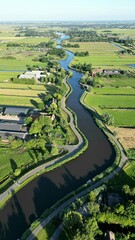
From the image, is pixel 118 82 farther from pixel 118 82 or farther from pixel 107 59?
pixel 107 59

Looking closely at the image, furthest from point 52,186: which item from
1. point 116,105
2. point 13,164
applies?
point 116,105

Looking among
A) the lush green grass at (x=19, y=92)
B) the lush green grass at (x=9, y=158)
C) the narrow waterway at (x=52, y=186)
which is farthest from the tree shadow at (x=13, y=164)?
the lush green grass at (x=19, y=92)

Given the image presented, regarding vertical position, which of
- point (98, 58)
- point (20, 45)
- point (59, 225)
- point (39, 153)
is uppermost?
point (20, 45)

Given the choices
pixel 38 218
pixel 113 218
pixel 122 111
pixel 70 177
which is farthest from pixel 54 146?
pixel 122 111

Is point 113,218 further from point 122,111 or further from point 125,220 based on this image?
point 122,111

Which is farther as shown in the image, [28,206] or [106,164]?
[106,164]

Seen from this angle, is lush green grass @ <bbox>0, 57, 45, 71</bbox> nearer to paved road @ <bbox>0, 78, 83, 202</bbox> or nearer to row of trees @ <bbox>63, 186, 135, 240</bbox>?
paved road @ <bbox>0, 78, 83, 202</bbox>

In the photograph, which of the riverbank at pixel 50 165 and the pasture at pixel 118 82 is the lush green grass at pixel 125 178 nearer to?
the riverbank at pixel 50 165

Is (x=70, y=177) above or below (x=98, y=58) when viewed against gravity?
below
